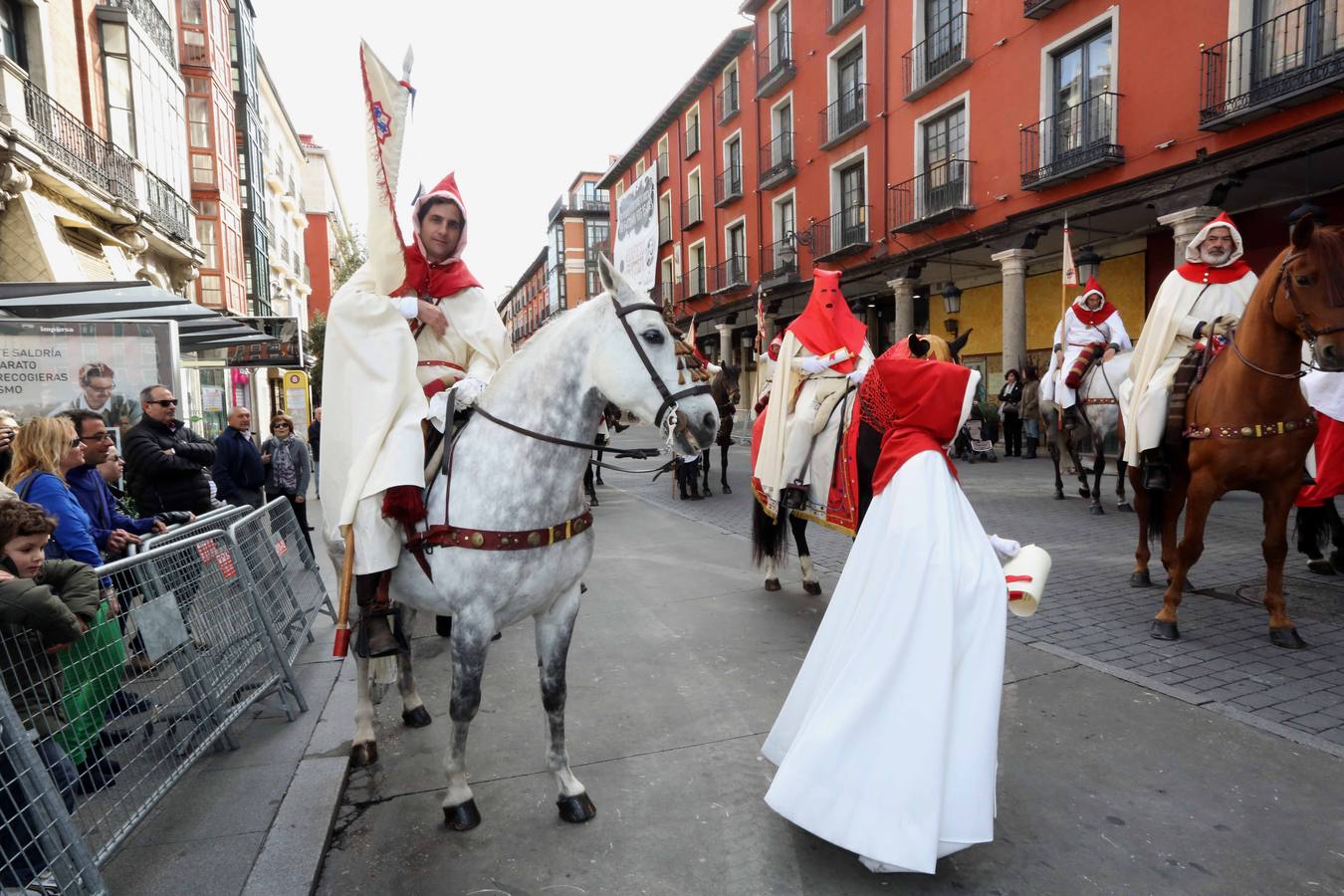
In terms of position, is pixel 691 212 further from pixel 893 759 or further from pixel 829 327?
pixel 893 759

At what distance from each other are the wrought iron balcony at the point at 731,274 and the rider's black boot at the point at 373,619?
25.7m

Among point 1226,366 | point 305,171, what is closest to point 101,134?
point 1226,366

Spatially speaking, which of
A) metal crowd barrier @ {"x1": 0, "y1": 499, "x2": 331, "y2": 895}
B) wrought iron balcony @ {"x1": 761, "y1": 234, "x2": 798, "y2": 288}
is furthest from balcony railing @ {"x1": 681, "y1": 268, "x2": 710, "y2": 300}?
metal crowd barrier @ {"x1": 0, "y1": 499, "x2": 331, "y2": 895}

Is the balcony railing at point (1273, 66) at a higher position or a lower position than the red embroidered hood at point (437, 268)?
higher

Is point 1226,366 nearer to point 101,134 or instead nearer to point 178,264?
point 101,134

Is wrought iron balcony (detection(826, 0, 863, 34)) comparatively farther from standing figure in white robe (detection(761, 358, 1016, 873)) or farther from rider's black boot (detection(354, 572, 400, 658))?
rider's black boot (detection(354, 572, 400, 658))

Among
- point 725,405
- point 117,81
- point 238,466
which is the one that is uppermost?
point 117,81

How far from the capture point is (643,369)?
279 cm

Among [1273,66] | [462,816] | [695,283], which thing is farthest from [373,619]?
[695,283]

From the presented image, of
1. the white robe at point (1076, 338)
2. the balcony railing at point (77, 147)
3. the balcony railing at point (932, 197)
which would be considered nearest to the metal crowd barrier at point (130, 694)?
the white robe at point (1076, 338)

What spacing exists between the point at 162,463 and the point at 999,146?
55.2 ft

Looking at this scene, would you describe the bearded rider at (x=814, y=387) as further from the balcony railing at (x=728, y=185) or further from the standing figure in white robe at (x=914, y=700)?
the balcony railing at (x=728, y=185)

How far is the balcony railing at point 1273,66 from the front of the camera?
33.4 ft

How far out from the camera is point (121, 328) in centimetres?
705
